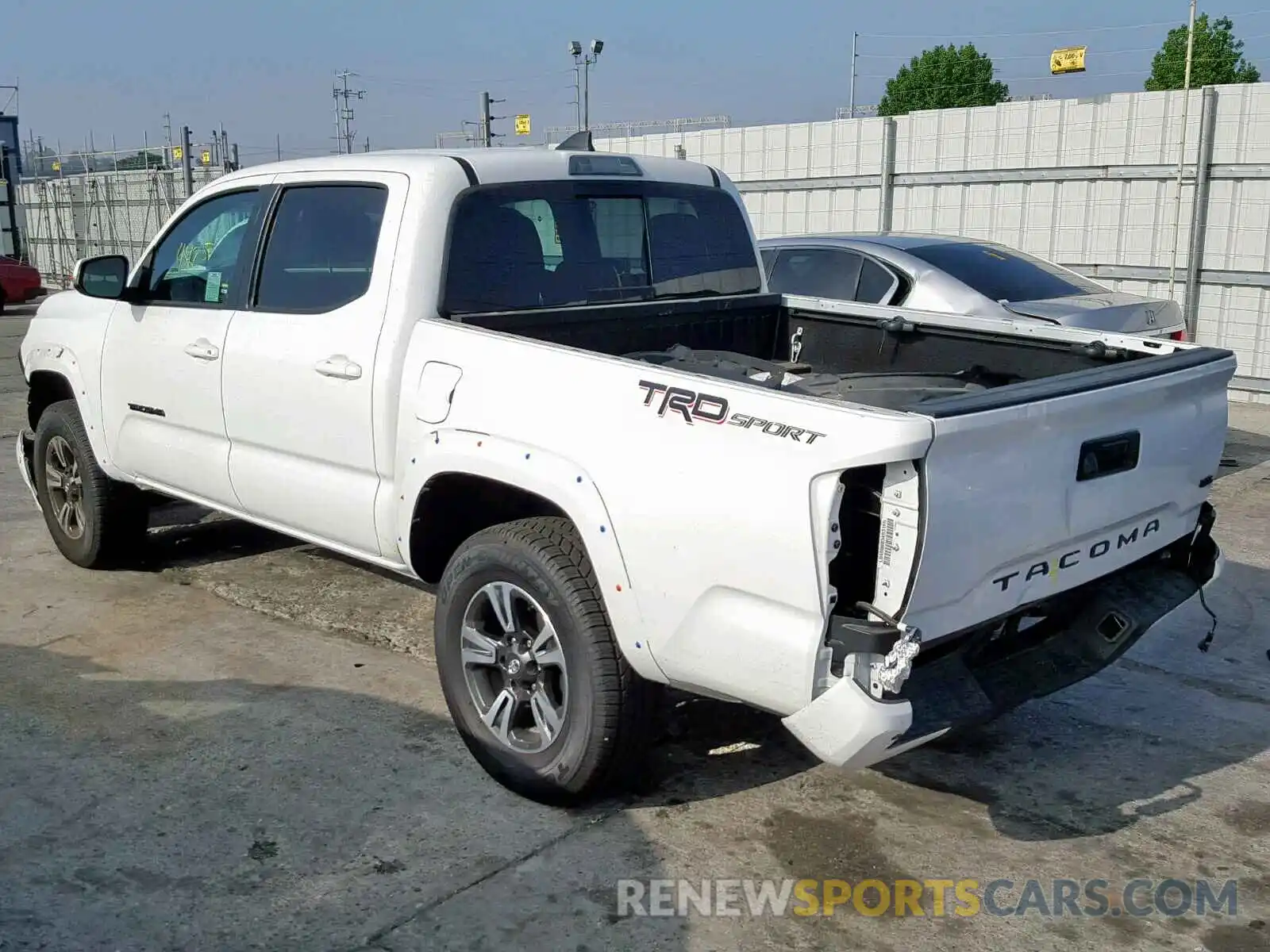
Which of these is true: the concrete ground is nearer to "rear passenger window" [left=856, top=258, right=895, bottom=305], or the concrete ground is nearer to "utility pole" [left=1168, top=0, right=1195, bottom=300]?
"rear passenger window" [left=856, top=258, right=895, bottom=305]

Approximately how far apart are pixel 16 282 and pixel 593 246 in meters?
21.3

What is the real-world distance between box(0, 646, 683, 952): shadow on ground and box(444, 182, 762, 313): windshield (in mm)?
1572

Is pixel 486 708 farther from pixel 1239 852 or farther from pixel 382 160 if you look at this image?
pixel 1239 852

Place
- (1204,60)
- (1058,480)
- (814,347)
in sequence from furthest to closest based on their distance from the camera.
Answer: (1204,60)
(814,347)
(1058,480)

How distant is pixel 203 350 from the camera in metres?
4.99

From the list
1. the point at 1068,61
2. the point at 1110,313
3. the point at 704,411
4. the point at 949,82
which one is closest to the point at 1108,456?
the point at 704,411

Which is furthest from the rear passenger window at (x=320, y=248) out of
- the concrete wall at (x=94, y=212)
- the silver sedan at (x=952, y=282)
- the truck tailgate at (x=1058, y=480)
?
the concrete wall at (x=94, y=212)

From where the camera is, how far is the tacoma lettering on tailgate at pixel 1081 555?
3.27m

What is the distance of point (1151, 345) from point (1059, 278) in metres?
4.61

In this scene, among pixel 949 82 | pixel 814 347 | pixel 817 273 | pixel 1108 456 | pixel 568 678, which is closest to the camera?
pixel 1108 456

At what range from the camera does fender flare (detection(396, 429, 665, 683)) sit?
11.1ft

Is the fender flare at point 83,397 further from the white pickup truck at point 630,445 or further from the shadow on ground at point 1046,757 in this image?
the shadow on ground at point 1046,757

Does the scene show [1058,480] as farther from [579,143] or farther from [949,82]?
[949,82]

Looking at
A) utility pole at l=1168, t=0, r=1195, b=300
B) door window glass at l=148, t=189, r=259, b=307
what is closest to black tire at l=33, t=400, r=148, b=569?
door window glass at l=148, t=189, r=259, b=307
